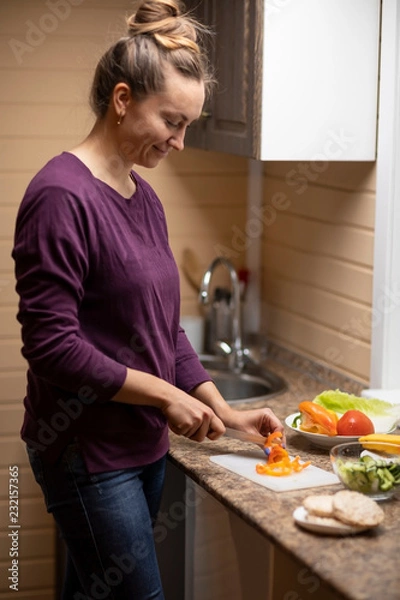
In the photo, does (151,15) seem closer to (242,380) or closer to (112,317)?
(112,317)

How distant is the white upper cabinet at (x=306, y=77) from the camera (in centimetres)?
213

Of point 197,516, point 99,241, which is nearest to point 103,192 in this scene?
point 99,241

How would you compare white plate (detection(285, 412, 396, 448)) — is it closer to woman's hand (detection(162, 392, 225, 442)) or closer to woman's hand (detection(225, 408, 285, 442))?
woman's hand (detection(225, 408, 285, 442))

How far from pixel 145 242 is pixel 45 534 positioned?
1.43m

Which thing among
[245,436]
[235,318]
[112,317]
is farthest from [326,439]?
[235,318]

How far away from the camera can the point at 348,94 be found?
2.20 m

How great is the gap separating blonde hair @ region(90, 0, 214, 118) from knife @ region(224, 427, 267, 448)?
0.69 m

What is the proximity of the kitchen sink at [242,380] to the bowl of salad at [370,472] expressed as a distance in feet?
3.12

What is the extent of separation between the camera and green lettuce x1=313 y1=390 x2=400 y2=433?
6.59 ft

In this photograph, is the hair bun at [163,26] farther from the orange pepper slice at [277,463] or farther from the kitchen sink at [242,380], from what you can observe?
the kitchen sink at [242,380]

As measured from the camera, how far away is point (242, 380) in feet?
8.98

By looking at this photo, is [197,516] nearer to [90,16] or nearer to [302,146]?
[302,146]

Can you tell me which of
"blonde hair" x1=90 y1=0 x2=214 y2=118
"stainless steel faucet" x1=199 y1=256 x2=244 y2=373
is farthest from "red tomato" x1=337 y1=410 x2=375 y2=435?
"stainless steel faucet" x1=199 y1=256 x2=244 y2=373

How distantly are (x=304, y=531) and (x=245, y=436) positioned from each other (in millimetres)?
391
